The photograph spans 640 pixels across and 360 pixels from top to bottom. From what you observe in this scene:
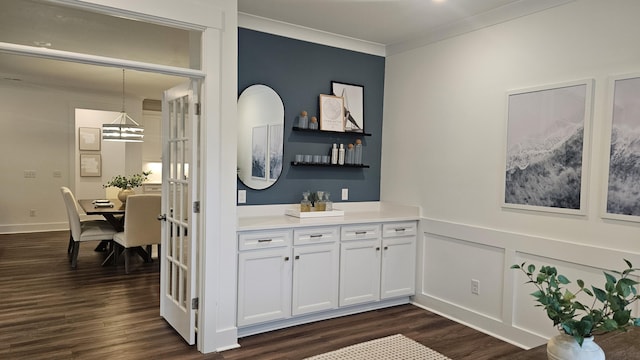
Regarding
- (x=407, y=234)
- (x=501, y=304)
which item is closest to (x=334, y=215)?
(x=407, y=234)

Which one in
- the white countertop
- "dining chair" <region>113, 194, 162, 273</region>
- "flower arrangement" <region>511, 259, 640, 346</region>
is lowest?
"dining chair" <region>113, 194, 162, 273</region>

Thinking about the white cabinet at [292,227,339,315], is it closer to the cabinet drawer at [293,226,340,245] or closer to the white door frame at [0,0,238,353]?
the cabinet drawer at [293,226,340,245]

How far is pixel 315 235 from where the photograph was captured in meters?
3.55

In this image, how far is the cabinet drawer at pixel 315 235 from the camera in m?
3.46

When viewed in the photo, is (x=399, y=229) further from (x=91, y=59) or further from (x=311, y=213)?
(x=91, y=59)

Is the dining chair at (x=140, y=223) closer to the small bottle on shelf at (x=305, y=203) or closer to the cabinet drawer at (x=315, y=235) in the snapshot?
the small bottle on shelf at (x=305, y=203)

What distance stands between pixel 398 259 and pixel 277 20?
8.06 ft

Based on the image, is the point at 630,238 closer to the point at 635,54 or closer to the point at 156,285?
the point at 635,54

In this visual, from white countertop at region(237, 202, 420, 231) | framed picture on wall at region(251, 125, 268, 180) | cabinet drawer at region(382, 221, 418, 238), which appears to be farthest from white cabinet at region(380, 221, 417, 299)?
framed picture on wall at region(251, 125, 268, 180)

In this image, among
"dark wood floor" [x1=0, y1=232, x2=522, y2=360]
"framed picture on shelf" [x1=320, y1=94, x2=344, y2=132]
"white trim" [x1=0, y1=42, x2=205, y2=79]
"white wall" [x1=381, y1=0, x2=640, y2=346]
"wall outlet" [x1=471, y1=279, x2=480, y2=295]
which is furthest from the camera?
"framed picture on shelf" [x1=320, y1=94, x2=344, y2=132]

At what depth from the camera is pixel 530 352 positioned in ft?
4.71

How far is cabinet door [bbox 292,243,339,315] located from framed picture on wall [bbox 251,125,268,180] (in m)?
0.76

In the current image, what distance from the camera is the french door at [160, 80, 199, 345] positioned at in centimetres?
304

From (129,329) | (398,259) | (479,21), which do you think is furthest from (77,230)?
(479,21)
